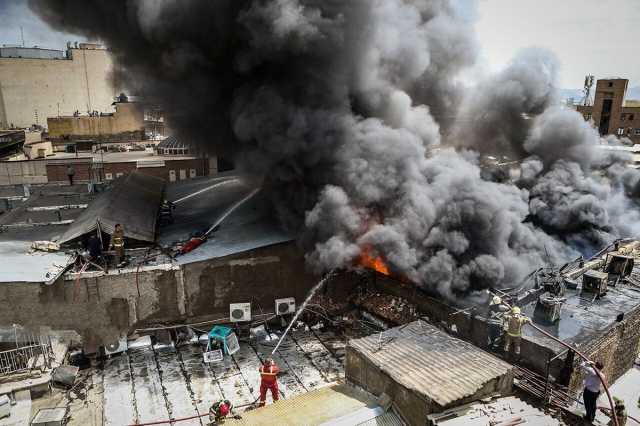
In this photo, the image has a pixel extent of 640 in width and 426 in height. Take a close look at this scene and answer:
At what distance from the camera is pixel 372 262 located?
16.0 meters

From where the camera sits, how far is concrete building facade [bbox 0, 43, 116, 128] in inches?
1836

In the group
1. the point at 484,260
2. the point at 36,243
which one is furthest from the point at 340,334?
the point at 36,243

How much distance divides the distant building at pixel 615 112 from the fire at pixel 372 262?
4603cm

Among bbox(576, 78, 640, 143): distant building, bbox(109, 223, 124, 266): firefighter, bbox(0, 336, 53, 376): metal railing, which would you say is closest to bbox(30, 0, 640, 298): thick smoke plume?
bbox(109, 223, 124, 266): firefighter

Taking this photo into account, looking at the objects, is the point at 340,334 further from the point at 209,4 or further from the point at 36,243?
the point at 209,4

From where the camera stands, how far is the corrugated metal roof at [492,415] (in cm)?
730

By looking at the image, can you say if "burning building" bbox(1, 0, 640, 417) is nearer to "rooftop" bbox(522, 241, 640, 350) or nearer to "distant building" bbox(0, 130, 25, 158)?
"rooftop" bbox(522, 241, 640, 350)

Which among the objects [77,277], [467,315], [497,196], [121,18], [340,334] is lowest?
[340,334]

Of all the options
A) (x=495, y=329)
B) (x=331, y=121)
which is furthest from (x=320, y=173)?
(x=495, y=329)

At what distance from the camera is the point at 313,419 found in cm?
804

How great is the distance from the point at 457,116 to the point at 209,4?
46.0 ft

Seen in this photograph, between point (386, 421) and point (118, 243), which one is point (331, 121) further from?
point (386, 421)

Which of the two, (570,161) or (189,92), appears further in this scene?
(570,161)

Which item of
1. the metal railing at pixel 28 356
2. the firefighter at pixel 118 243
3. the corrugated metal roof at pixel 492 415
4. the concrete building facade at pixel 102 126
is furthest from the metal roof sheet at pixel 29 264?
the concrete building facade at pixel 102 126
